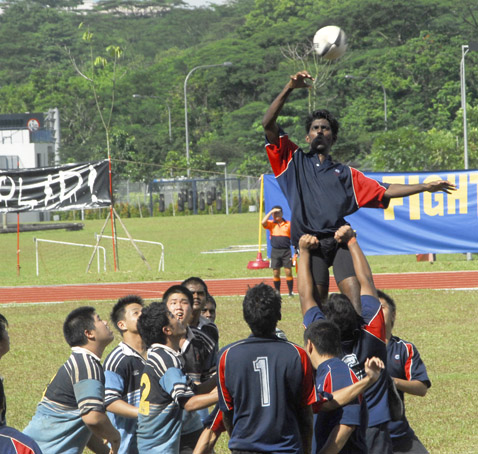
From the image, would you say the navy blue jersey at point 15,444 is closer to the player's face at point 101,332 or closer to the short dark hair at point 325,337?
the short dark hair at point 325,337

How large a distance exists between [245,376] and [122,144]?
70.0m

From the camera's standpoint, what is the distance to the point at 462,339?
1246 cm

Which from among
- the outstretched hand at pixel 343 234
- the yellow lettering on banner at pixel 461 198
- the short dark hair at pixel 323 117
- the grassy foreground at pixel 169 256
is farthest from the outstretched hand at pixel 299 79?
the yellow lettering on banner at pixel 461 198

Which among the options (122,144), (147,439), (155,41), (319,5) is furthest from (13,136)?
(155,41)

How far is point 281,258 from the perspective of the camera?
57.7 feet

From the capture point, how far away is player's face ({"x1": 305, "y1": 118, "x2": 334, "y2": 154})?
244 inches

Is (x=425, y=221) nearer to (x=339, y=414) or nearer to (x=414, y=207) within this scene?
(x=414, y=207)

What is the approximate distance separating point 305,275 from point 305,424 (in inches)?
60.8

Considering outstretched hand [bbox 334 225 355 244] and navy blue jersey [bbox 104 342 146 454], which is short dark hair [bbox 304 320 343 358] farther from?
navy blue jersey [bbox 104 342 146 454]

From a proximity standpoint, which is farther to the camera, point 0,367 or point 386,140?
point 386,140

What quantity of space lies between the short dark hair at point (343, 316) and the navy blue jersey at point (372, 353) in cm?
5

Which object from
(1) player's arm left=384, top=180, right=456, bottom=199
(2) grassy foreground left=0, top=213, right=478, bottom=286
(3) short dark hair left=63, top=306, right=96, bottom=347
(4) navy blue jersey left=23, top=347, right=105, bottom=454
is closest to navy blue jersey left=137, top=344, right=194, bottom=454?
(4) navy blue jersey left=23, top=347, right=105, bottom=454

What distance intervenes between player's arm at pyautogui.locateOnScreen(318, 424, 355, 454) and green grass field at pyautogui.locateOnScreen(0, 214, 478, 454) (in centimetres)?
299

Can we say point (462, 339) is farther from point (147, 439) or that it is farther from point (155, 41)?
point (155, 41)
